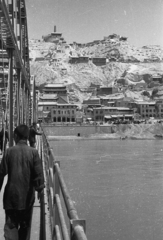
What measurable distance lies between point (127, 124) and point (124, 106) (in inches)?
908

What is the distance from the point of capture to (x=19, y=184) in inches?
141

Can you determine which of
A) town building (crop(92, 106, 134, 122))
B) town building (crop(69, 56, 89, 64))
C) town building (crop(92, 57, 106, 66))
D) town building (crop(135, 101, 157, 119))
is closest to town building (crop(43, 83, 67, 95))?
town building (crop(92, 106, 134, 122))

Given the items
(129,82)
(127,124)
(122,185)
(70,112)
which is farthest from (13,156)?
(129,82)

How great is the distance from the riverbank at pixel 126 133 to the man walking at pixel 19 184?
250ft

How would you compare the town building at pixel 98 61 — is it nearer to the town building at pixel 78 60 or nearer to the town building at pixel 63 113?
the town building at pixel 78 60

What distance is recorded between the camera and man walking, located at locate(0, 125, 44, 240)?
3551mm

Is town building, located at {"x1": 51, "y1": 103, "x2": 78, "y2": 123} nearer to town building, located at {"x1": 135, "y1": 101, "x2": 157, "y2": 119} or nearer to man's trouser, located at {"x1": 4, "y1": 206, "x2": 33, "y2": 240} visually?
town building, located at {"x1": 135, "y1": 101, "x2": 157, "y2": 119}

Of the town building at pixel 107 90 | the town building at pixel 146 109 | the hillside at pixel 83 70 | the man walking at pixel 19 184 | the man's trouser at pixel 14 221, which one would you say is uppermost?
the hillside at pixel 83 70

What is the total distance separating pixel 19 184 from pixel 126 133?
8655 centimetres

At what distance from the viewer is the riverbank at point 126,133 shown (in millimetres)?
A: 83375

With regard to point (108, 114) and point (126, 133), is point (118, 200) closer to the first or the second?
point (126, 133)

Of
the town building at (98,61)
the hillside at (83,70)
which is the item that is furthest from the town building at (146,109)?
the town building at (98,61)

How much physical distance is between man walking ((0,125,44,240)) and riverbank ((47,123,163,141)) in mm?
76054

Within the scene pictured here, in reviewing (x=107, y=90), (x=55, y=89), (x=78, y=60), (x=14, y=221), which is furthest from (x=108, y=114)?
(x=14, y=221)
